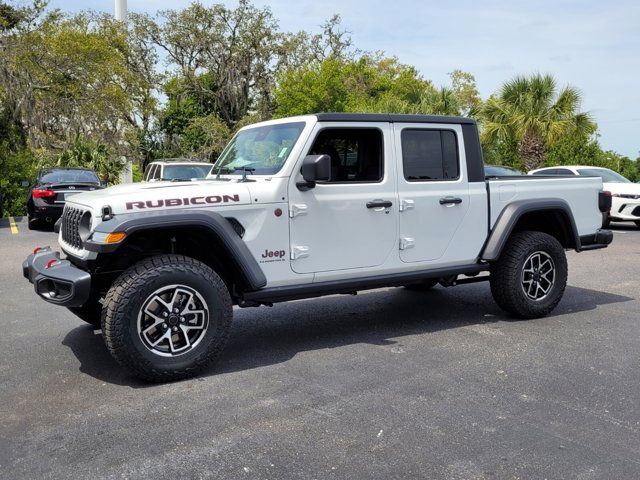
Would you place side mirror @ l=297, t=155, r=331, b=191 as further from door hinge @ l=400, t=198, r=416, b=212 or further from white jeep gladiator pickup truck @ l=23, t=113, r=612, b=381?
door hinge @ l=400, t=198, r=416, b=212

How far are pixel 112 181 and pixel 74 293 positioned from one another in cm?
2531

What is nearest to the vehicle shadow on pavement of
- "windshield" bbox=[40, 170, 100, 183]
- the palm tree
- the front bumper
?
the front bumper

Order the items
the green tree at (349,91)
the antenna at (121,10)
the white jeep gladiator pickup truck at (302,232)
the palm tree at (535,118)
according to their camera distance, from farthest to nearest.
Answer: the antenna at (121,10), the green tree at (349,91), the palm tree at (535,118), the white jeep gladiator pickup truck at (302,232)

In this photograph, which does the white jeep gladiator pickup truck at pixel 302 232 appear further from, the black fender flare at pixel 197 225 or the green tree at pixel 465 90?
the green tree at pixel 465 90

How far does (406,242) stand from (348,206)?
2.17 feet

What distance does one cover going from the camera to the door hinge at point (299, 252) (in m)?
4.94

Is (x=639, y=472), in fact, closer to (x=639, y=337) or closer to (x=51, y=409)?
(x=639, y=337)

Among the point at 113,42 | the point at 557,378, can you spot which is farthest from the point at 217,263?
the point at 113,42

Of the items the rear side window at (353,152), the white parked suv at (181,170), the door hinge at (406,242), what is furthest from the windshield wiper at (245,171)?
the white parked suv at (181,170)

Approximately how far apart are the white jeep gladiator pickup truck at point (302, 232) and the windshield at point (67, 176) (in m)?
10.6

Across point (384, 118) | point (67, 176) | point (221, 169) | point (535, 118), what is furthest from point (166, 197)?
point (535, 118)

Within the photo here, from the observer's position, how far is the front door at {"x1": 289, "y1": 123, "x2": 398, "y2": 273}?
499 cm

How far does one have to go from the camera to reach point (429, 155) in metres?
5.71

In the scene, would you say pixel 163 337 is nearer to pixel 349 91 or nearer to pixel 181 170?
pixel 181 170
